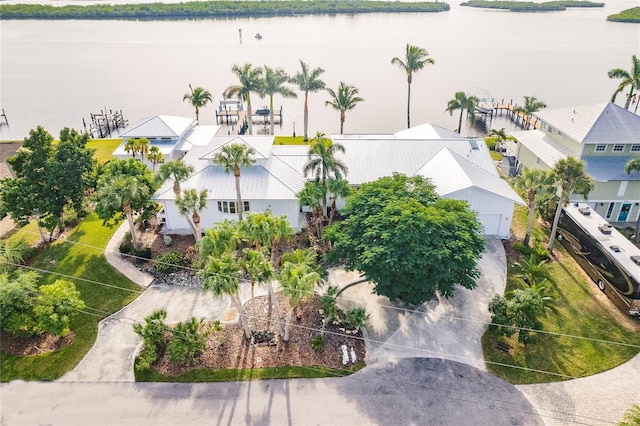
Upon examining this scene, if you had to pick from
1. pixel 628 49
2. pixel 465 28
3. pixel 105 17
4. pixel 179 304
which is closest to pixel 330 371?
pixel 179 304

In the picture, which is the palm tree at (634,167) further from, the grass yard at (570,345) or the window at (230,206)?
the window at (230,206)

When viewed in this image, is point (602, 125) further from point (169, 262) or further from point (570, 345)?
point (169, 262)

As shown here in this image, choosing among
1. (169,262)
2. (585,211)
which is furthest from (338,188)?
(585,211)

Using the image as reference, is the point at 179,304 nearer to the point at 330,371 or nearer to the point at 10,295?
the point at 10,295

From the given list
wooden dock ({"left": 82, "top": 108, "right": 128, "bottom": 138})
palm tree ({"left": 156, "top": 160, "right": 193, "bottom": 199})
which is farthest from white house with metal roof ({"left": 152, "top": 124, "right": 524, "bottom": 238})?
wooden dock ({"left": 82, "top": 108, "right": 128, "bottom": 138})

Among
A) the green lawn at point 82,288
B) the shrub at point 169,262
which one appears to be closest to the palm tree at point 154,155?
the green lawn at point 82,288
